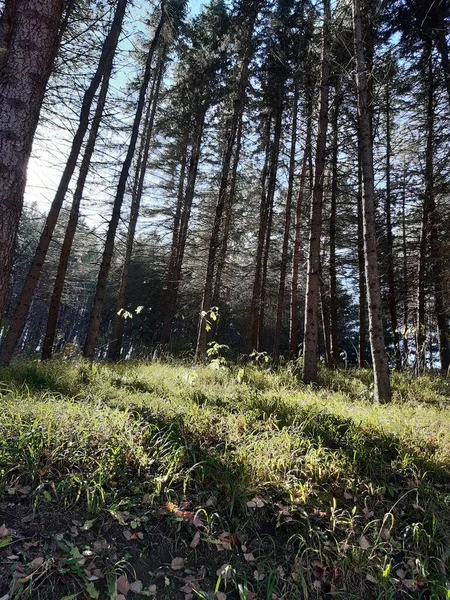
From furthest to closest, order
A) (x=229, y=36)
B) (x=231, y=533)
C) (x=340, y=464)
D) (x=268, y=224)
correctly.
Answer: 1. (x=268, y=224)
2. (x=229, y=36)
3. (x=340, y=464)
4. (x=231, y=533)

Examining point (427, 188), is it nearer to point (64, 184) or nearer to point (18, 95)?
point (64, 184)

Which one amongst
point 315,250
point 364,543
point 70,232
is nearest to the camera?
point 364,543

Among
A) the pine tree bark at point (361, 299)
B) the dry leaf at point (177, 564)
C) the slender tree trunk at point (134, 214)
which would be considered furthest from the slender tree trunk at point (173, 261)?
the dry leaf at point (177, 564)

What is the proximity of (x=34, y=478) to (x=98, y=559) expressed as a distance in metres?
0.85

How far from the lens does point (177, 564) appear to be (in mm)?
2246

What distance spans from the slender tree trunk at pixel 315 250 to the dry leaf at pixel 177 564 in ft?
16.1

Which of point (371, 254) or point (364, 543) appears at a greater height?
point (371, 254)

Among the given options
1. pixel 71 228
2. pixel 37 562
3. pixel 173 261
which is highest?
pixel 173 261

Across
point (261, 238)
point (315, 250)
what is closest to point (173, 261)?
point (261, 238)

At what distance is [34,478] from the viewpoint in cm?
256

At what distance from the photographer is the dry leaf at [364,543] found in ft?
8.13

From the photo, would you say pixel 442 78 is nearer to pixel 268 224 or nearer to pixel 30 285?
pixel 268 224

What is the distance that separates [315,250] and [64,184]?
6.15m

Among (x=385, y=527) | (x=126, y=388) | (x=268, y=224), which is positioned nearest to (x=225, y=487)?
(x=385, y=527)
